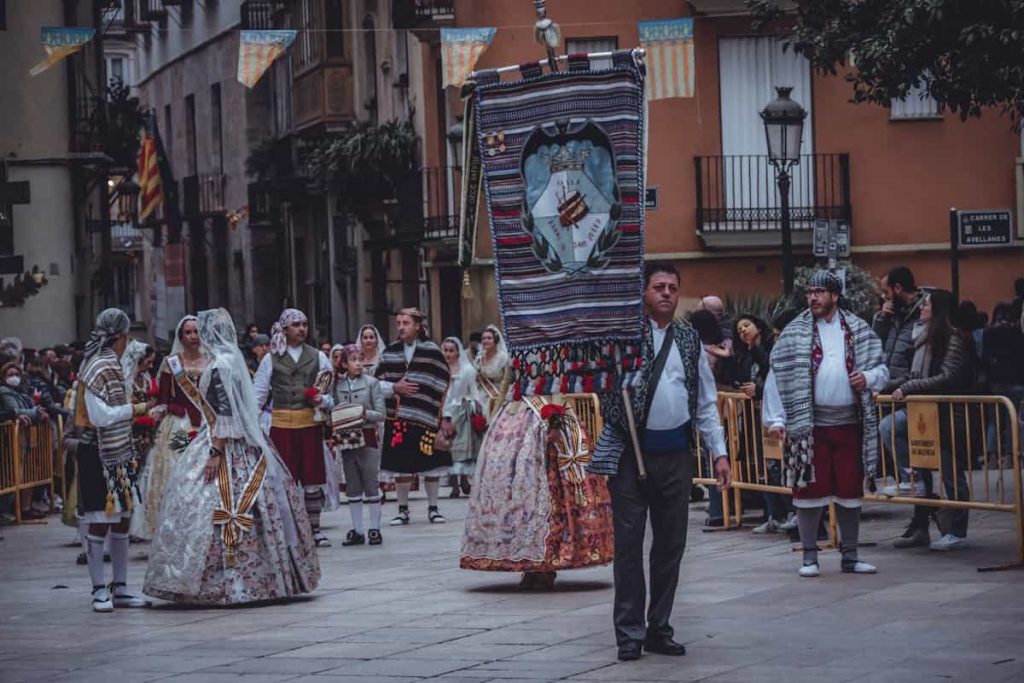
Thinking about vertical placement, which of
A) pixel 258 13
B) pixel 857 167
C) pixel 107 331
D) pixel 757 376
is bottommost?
pixel 757 376

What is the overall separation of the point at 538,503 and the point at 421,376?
217 inches

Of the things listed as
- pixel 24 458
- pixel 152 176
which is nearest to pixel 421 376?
pixel 24 458

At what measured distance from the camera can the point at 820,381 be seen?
46.2 feet

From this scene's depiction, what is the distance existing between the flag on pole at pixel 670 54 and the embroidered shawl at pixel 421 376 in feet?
27.1

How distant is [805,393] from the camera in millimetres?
14047

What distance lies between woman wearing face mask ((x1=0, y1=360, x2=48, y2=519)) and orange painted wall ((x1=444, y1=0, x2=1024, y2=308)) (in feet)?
38.1

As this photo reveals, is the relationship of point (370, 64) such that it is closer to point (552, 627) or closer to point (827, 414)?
point (827, 414)

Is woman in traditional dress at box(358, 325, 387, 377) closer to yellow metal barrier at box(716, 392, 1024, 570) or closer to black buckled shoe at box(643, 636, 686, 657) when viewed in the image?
yellow metal barrier at box(716, 392, 1024, 570)

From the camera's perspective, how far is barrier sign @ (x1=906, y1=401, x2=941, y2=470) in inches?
583

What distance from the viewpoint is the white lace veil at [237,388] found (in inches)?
543

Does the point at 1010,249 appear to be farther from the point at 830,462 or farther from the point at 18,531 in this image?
the point at 830,462

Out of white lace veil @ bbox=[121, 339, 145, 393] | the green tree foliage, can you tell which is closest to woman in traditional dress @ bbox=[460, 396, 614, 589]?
white lace veil @ bbox=[121, 339, 145, 393]

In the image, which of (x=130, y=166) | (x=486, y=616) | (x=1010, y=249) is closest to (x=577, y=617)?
(x=486, y=616)

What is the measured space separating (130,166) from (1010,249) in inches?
814
